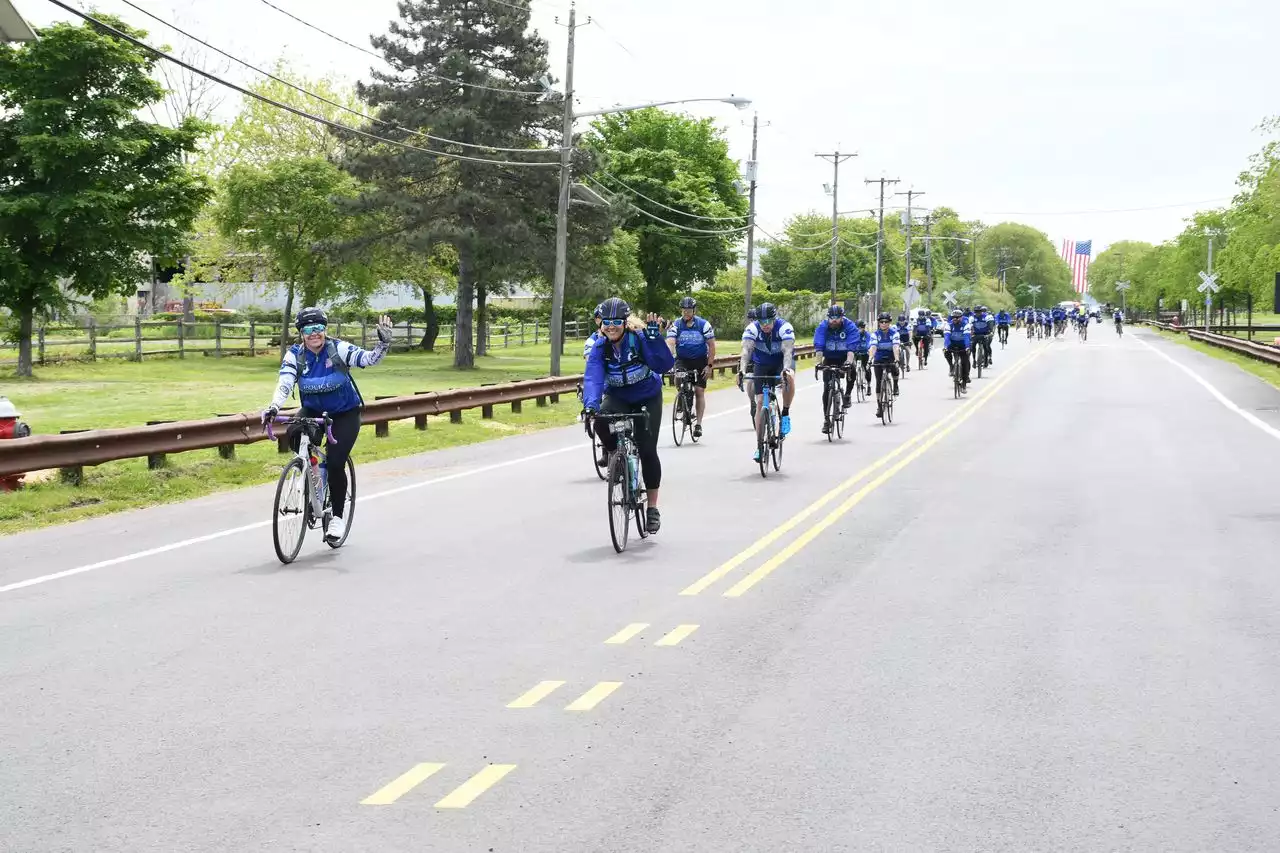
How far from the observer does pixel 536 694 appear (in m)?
6.95

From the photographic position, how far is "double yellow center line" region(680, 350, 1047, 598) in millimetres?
10203

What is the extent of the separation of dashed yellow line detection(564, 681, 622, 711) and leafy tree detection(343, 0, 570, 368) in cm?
4145

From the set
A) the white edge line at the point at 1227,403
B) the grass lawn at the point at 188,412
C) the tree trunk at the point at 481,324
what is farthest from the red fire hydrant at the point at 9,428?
the tree trunk at the point at 481,324

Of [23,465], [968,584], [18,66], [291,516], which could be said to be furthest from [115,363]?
[968,584]

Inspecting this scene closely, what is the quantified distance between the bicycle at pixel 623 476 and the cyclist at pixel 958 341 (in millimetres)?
20653

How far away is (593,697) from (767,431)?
34.3 feet

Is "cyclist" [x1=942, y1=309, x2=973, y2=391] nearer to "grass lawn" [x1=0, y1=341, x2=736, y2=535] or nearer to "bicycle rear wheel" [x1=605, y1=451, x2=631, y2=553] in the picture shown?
"grass lawn" [x1=0, y1=341, x2=736, y2=535]

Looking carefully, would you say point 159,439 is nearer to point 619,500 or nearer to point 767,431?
point 767,431

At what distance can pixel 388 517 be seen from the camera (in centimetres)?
1374

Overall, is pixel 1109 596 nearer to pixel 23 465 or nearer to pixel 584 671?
pixel 584 671

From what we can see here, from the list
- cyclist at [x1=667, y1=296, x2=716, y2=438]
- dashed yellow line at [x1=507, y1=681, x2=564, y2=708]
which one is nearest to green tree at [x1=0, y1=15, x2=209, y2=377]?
cyclist at [x1=667, y1=296, x2=716, y2=438]

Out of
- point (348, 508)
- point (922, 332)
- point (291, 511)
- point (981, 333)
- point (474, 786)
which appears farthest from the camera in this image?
point (922, 332)

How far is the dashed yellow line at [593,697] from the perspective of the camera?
22.0 feet

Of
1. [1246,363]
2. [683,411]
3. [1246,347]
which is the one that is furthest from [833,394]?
[1246,347]
